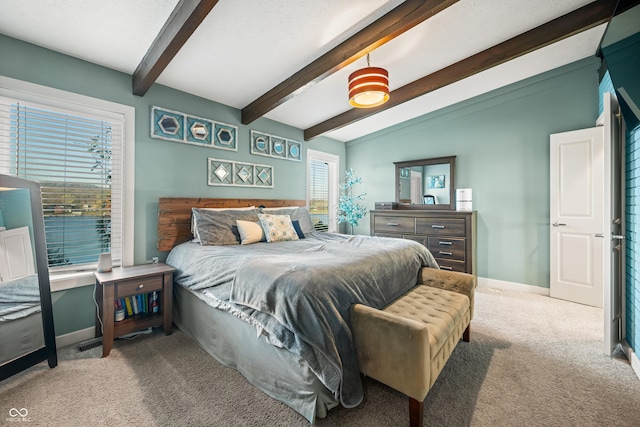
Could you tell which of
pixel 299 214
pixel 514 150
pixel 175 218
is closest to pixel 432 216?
pixel 514 150

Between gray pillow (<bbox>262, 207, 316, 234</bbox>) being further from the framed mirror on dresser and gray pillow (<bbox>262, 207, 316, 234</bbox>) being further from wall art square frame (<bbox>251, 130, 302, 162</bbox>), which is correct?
the framed mirror on dresser

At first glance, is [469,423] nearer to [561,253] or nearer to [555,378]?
[555,378]

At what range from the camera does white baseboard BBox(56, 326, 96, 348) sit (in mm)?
2254

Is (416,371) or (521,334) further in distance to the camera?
(521,334)

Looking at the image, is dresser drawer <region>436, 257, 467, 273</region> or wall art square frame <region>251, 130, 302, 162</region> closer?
dresser drawer <region>436, 257, 467, 273</region>

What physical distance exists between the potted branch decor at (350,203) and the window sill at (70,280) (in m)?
3.83

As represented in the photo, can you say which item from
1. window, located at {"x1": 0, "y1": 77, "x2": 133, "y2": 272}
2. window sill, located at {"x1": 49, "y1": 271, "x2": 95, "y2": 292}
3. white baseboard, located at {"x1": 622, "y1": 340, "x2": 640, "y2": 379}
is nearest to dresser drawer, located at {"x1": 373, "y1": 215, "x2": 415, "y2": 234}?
white baseboard, located at {"x1": 622, "y1": 340, "x2": 640, "y2": 379}

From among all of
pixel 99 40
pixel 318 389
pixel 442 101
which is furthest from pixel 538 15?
pixel 99 40

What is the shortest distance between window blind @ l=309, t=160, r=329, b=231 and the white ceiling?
169cm

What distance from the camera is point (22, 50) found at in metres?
2.14

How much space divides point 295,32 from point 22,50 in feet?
7.40

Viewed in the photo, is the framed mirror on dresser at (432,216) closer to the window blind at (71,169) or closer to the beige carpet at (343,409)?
the beige carpet at (343,409)

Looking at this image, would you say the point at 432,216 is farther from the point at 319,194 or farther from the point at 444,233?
A: the point at 319,194

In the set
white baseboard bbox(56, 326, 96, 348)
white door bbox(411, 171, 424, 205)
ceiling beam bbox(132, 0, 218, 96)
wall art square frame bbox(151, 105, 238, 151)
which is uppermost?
ceiling beam bbox(132, 0, 218, 96)
